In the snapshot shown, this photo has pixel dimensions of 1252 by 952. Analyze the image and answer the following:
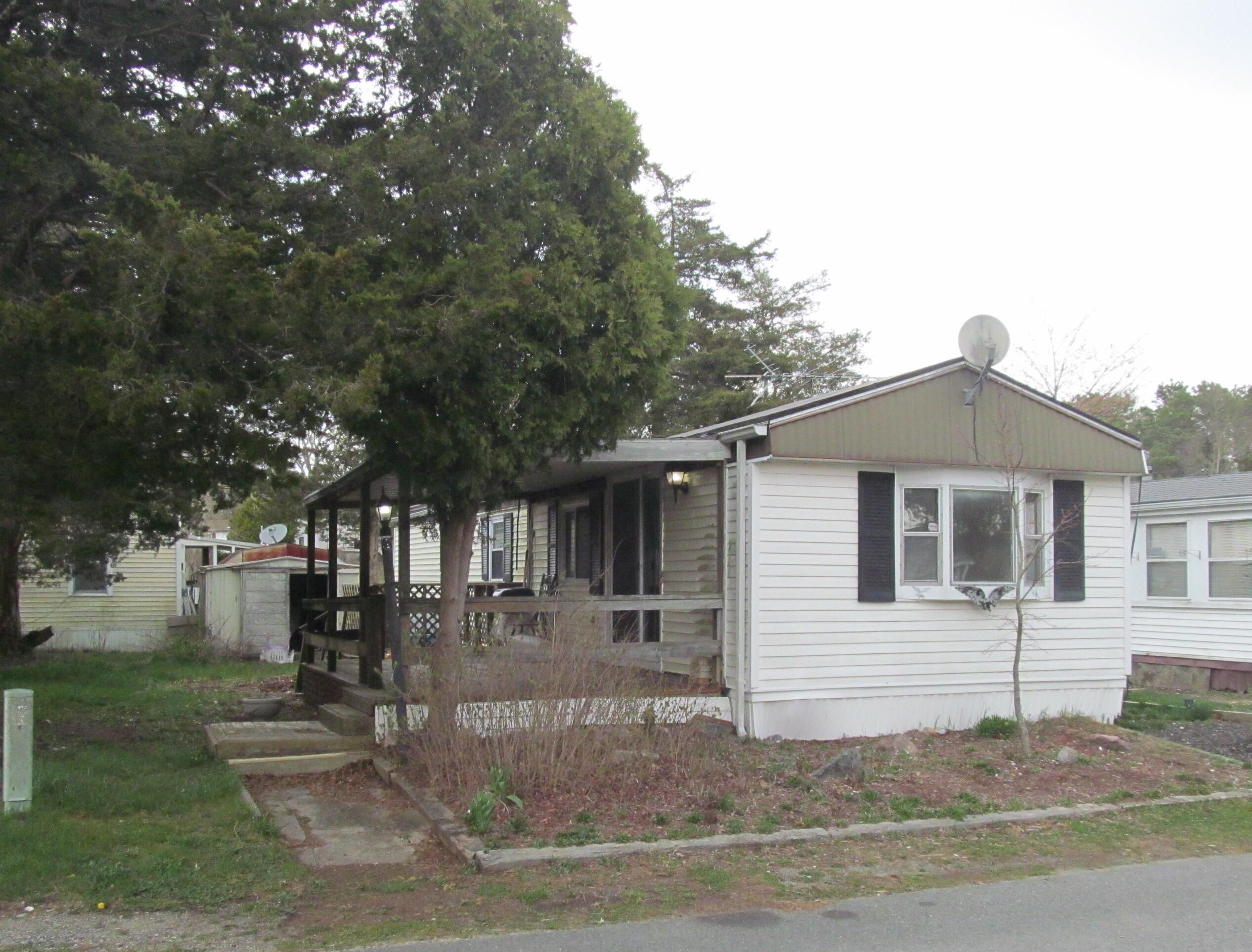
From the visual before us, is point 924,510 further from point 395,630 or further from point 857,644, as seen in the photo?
point 395,630

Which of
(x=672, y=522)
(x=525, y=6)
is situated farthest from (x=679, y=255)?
(x=525, y=6)

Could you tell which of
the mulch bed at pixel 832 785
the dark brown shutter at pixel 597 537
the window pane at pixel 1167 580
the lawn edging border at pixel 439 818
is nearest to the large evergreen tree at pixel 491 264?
the lawn edging border at pixel 439 818

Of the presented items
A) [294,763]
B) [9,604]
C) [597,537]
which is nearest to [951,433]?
[597,537]

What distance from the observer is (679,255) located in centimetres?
3272

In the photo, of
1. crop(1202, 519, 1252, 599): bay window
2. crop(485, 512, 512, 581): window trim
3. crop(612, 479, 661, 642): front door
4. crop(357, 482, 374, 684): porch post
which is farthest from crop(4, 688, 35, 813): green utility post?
crop(1202, 519, 1252, 599): bay window

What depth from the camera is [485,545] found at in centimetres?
2039

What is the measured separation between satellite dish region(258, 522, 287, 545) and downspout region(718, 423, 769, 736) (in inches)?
715

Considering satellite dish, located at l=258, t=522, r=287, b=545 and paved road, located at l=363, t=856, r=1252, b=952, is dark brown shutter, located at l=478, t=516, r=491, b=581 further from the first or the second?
paved road, located at l=363, t=856, r=1252, b=952

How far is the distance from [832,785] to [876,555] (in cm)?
322

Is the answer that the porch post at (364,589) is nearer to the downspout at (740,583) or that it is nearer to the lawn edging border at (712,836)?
the lawn edging border at (712,836)

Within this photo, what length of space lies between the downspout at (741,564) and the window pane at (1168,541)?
1046 centimetres

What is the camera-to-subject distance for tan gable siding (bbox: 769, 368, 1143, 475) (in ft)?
36.5

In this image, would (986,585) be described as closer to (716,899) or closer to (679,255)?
(716,899)

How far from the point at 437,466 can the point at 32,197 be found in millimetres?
3841
